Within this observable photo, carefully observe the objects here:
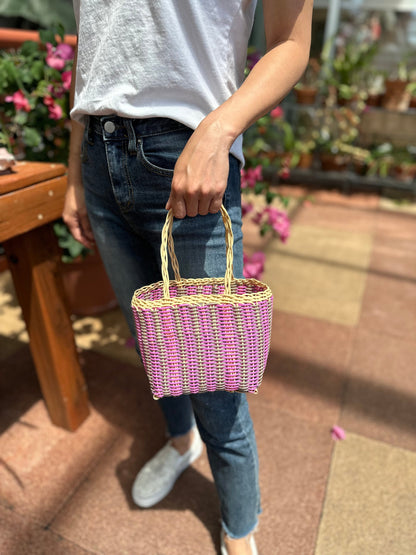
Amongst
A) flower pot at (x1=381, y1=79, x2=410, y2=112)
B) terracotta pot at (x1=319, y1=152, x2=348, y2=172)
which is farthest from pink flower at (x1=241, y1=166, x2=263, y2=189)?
flower pot at (x1=381, y1=79, x2=410, y2=112)

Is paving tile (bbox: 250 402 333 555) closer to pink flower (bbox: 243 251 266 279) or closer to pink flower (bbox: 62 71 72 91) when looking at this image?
pink flower (bbox: 243 251 266 279)

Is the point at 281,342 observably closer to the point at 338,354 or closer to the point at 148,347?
the point at 338,354

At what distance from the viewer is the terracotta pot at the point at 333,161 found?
4656 mm

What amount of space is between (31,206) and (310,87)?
14.2 feet

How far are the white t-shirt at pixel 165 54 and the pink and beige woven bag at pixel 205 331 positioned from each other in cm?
24

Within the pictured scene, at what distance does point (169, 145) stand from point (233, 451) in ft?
2.33

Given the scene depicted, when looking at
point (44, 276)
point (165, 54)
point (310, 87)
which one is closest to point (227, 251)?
point (165, 54)

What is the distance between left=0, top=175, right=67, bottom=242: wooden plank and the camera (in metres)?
1.10

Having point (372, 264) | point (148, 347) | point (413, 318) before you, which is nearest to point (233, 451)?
point (148, 347)

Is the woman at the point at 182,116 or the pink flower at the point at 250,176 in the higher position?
the woman at the point at 182,116

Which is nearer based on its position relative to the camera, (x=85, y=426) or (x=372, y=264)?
(x=85, y=426)

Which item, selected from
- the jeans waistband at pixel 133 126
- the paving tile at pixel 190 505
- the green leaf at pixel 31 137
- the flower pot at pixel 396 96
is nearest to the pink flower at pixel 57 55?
the green leaf at pixel 31 137

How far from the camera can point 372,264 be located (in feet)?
9.84

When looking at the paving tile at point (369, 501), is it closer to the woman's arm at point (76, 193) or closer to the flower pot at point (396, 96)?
the woman's arm at point (76, 193)
